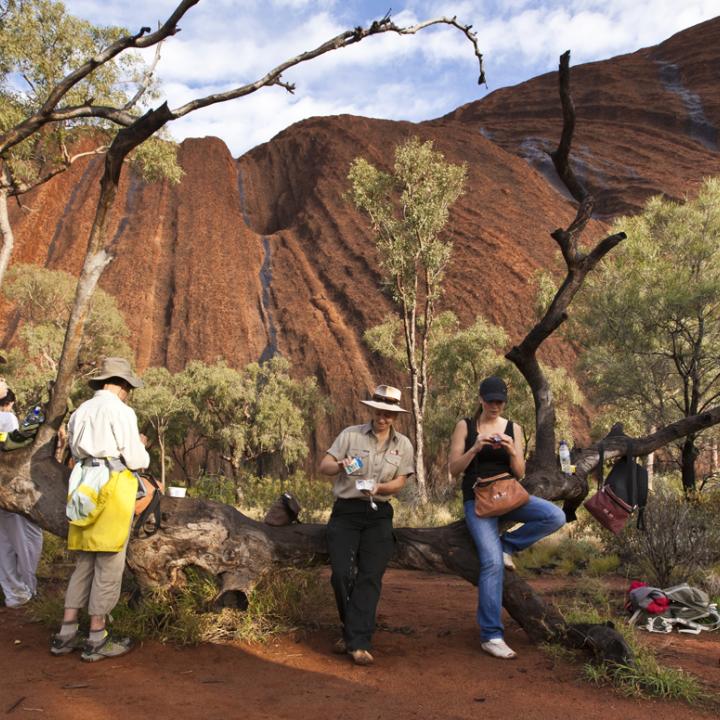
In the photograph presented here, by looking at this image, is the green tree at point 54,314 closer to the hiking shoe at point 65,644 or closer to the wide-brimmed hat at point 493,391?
the hiking shoe at point 65,644

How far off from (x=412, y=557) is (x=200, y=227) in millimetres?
45427

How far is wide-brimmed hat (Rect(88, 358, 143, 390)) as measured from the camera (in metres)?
4.34

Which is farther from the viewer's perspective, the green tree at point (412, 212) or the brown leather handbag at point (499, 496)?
the green tree at point (412, 212)

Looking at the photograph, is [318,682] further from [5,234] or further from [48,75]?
[48,75]

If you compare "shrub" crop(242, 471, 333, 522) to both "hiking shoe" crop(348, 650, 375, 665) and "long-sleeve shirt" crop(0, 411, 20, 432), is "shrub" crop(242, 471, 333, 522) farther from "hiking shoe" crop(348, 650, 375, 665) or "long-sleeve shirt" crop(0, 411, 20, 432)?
"hiking shoe" crop(348, 650, 375, 665)

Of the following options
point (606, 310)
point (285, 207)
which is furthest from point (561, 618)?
point (285, 207)

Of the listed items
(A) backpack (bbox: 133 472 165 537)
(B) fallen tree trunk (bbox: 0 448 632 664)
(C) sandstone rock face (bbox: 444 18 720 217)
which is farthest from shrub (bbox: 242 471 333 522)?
(C) sandstone rock face (bbox: 444 18 720 217)

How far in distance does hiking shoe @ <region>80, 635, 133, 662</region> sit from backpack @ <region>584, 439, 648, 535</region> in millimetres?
3294

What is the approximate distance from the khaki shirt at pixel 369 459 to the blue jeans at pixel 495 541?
585mm

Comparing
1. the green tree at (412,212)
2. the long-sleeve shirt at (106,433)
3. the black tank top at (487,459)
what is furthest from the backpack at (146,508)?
the green tree at (412,212)

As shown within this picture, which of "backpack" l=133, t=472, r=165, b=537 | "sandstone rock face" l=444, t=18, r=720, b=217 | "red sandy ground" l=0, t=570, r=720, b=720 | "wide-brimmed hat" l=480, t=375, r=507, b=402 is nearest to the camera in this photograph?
"red sandy ground" l=0, t=570, r=720, b=720

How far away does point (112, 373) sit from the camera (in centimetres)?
436

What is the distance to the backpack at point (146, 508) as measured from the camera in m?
4.54

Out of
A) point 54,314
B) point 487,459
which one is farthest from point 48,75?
point 54,314
